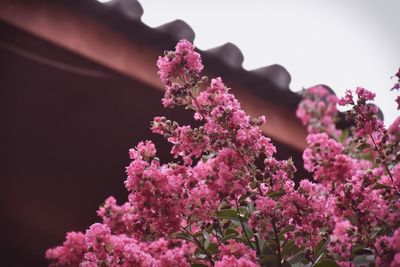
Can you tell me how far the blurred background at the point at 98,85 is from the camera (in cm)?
191

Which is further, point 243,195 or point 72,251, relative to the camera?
point 72,251

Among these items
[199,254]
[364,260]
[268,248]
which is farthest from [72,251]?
[364,260]

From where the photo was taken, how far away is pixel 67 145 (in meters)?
2.31

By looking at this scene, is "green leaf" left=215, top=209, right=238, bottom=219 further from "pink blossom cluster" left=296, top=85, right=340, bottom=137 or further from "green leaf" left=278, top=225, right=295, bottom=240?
"pink blossom cluster" left=296, top=85, right=340, bottom=137

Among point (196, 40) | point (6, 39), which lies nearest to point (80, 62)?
point (6, 39)

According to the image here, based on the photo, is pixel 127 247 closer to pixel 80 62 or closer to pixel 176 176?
pixel 176 176

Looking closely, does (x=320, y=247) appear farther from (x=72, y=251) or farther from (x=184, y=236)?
(x=72, y=251)

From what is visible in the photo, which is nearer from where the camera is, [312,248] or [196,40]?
[312,248]

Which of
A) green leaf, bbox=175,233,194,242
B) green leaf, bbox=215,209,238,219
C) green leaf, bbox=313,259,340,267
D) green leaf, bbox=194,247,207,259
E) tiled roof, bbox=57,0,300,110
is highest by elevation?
tiled roof, bbox=57,0,300,110

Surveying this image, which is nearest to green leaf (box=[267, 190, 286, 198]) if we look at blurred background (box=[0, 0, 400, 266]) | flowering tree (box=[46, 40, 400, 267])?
flowering tree (box=[46, 40, 400, 267])

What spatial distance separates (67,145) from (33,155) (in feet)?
0.48

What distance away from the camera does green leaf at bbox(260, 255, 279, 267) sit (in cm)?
142

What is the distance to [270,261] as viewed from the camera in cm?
144

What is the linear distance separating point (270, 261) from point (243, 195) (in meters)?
0.18
